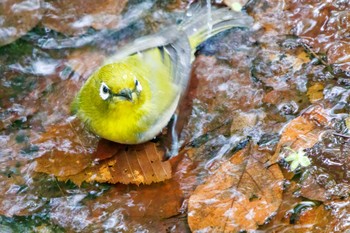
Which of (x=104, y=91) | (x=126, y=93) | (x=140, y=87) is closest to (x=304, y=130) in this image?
(x=140, y=87)

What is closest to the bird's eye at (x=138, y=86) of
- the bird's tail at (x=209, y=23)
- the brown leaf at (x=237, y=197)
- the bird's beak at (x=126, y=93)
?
the bird's beak at (x=126, y=93)

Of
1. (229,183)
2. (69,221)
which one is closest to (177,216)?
(229,183)

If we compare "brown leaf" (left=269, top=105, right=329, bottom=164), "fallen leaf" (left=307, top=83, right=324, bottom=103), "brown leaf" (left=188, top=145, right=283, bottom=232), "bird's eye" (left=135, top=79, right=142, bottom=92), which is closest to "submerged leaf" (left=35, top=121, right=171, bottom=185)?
"brown leaf" (left=188, top=145, right=283, bottom=232)

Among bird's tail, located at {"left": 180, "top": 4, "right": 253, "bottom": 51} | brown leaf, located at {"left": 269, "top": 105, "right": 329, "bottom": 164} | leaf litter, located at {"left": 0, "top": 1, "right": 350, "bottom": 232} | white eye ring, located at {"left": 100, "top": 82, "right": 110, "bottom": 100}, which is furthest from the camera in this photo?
bird's tail, located at {"left": 180, "top": 4, "right": 253, "bottom": 51}

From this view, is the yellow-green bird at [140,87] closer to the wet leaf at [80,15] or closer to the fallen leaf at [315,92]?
the wet leaf at [80,15]

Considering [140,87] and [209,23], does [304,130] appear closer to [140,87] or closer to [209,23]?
[140,87]

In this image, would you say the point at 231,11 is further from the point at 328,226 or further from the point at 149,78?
the point at 328,226

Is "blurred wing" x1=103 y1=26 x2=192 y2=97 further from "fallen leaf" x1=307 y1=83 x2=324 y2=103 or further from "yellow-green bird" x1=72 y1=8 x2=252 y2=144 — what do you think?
"fallen leaf" x1=307 y1=83 x2=324 y2=103
